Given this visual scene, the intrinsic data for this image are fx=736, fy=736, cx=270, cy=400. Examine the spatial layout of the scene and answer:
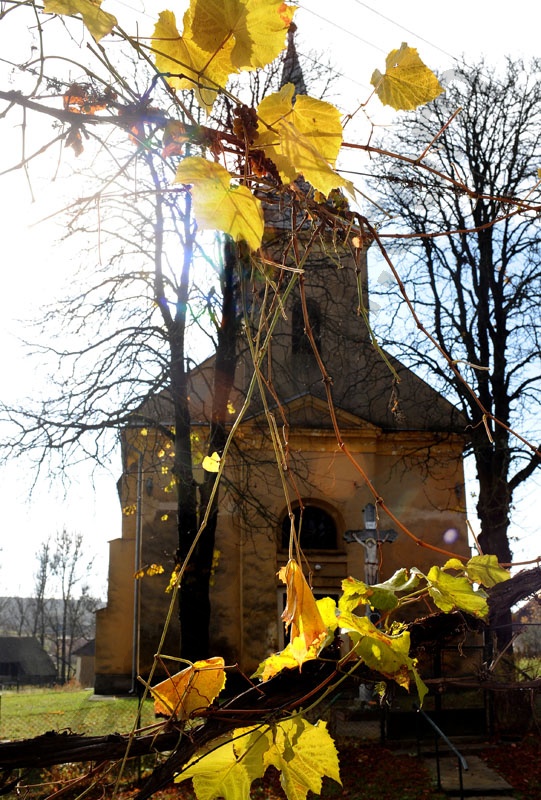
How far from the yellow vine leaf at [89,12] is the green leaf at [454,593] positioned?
58 cm

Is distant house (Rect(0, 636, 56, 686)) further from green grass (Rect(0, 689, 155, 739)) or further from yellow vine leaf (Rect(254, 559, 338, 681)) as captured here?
yellow vine leaf (Rect(254, 559, 338, 681))

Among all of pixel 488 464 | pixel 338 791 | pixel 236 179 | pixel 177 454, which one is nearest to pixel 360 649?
pixel 236 179

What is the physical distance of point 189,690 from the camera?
66 cm

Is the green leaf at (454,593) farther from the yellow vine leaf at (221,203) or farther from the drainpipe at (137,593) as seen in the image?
the drainpipe at (137,593)

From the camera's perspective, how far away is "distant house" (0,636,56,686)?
39.3 meters

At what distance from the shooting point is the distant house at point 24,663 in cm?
3931

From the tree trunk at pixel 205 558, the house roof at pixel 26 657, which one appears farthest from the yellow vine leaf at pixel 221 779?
the house roof at pixel 26 657

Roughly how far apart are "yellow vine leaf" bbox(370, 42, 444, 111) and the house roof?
43429 millimetres

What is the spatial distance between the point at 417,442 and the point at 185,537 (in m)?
8.02

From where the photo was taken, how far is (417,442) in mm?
16047

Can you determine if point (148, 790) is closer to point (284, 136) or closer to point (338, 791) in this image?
point (284, 136)

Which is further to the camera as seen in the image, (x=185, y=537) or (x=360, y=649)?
(x=185, y=537)

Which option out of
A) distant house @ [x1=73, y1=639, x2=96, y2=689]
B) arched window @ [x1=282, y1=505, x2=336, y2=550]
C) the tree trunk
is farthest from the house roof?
the tree trunk

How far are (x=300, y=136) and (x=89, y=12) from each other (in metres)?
0.18
